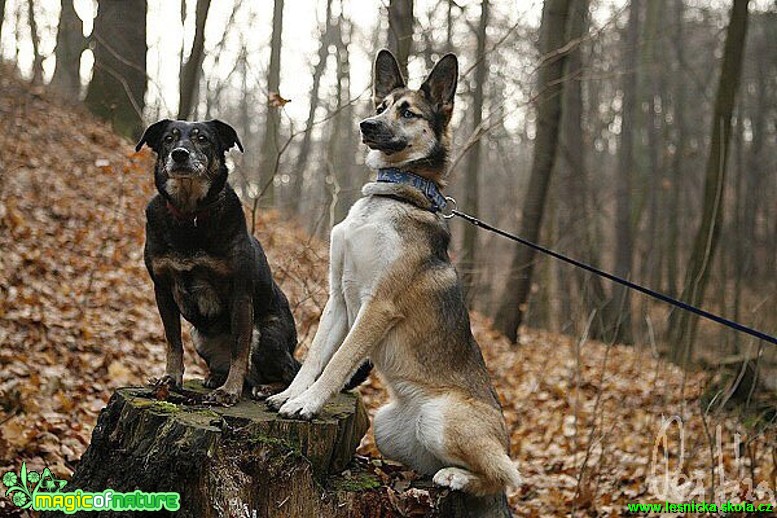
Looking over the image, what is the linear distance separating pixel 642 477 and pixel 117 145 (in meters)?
10.2

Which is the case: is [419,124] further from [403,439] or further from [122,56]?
[122,56]

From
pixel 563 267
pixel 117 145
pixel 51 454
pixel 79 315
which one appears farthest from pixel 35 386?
pixel 563 267

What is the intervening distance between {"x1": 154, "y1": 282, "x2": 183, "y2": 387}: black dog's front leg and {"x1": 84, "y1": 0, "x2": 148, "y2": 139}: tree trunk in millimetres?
9337

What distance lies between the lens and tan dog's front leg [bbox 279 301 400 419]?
3480 millimetres

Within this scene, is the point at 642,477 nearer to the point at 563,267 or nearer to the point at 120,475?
the point at 120,475

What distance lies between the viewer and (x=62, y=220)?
9797 mm

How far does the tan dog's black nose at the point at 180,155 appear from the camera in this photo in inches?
140

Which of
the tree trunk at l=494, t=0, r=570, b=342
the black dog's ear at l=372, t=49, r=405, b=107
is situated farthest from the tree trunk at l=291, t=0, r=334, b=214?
the black dog's ear at l=372, t=49, r=405, b=107

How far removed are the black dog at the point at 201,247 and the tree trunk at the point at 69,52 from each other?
12.2 meters

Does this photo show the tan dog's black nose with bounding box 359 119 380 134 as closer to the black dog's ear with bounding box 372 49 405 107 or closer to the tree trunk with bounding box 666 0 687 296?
the black dog's ear with bounding box 372 49 405 107

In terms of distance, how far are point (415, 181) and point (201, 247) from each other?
1189mm

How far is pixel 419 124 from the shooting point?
4.13 metres
